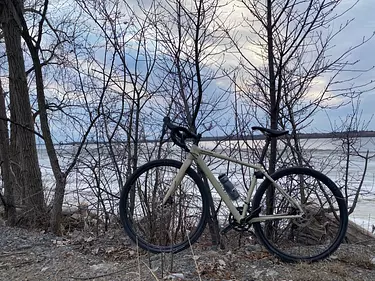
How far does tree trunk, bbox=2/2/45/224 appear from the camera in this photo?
18.6ft

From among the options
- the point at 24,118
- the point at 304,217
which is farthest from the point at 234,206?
the point at 24,118

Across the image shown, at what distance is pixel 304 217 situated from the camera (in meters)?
3.74

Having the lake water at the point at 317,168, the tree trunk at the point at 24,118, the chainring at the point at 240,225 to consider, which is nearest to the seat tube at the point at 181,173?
the chainring at the point at 240,225

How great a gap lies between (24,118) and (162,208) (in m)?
2.91

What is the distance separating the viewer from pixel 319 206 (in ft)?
13.8

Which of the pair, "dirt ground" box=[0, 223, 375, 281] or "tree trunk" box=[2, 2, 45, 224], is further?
"tree trunk" box=[2, 2, 45, 224]

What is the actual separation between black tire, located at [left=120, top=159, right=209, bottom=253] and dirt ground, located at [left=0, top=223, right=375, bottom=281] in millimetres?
165

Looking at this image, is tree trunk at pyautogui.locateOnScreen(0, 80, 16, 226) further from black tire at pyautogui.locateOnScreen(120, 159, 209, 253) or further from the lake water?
black tire at pyautogui.locateOnScreen(120, 159, 209, 253)

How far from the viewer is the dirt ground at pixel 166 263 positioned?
10.9ft

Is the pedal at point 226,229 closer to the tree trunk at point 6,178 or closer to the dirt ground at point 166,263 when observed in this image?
the dirt ground at point 166,263

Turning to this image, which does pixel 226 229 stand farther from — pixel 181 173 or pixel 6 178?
pixel 6 178

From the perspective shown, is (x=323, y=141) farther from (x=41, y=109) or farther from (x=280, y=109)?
(x=41, y=109)

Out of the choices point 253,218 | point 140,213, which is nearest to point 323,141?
point 253,218

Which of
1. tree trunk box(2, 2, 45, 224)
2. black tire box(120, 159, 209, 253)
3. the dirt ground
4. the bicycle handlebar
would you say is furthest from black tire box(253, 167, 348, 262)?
tree trunk box(2, 2, 45, 224)
